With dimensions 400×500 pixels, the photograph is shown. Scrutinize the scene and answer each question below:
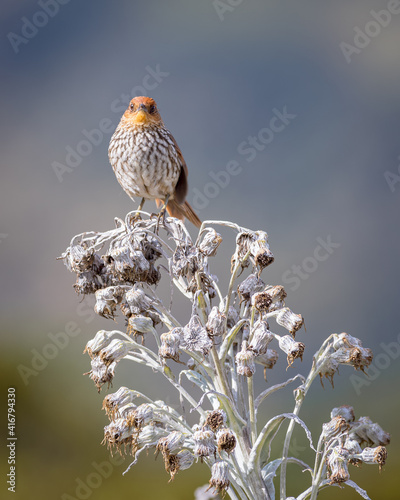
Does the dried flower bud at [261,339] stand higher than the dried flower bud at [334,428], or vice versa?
the dried flower bud at [261,339]

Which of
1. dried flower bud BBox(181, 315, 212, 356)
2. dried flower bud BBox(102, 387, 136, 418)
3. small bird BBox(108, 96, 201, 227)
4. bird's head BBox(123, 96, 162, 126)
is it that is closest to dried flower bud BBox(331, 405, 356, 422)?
dried flower bud BBox(181, 315, 212, 356)

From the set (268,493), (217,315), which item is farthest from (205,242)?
(268,493)

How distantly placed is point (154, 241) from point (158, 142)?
0.76 meters

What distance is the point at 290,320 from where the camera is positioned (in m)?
1.30

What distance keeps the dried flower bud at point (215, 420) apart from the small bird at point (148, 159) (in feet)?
3.30

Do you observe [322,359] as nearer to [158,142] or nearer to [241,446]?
[241,446]

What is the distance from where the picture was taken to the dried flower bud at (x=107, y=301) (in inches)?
56.7

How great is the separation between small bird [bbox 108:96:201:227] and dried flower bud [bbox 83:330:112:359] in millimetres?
796

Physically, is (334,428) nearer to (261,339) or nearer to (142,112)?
(261,339)

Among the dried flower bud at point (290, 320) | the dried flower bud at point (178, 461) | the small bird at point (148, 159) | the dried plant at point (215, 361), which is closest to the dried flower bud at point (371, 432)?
the dried plant at point (215, 361)

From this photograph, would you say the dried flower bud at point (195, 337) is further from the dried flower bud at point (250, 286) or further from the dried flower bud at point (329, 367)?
the dried flower bud at point (329, 367)

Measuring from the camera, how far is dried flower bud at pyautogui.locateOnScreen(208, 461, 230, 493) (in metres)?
1.20

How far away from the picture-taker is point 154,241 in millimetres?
1520

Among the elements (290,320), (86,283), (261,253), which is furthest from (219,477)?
(86,283)
